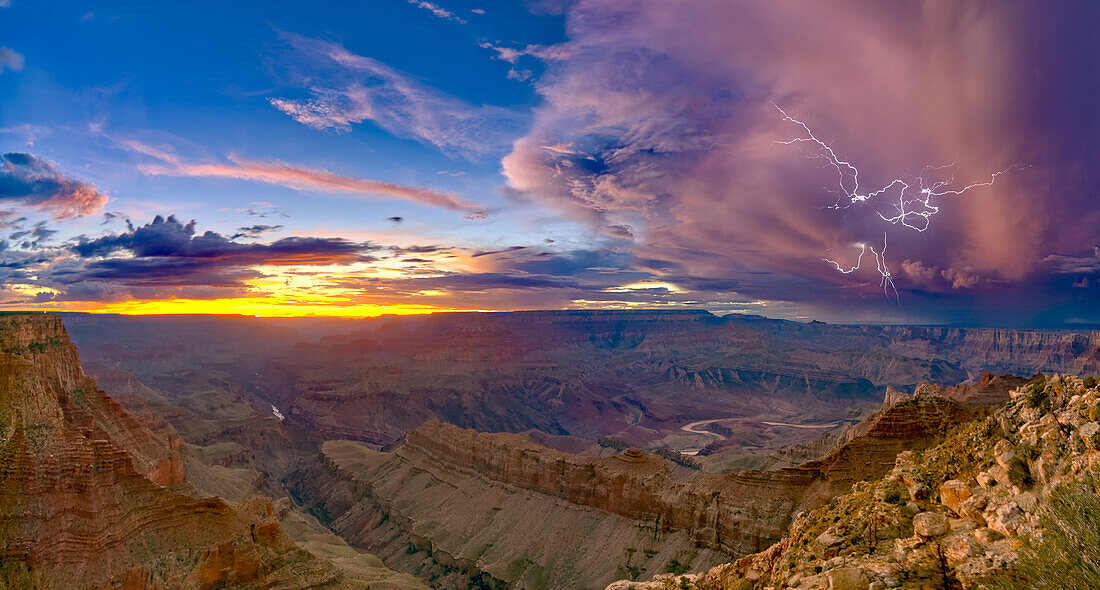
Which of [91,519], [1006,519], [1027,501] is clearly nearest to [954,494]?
[1027,501]

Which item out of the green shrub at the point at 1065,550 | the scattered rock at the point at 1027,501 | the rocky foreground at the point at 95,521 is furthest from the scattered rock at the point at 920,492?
the rocky foreground at the point at 95,521

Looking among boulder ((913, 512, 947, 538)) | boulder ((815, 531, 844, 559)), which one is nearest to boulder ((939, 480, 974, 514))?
boulder ((913, 512, 947, 538))

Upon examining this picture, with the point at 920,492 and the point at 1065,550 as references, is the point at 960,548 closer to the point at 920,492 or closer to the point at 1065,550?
the point at 1065,550

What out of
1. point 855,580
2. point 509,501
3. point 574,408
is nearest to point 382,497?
point 509,501

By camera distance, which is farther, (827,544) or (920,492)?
(920,492)

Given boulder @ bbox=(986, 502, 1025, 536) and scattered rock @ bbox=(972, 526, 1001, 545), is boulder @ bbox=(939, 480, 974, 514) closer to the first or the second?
boulder @ bbox=(986, 502, 1025, 536)

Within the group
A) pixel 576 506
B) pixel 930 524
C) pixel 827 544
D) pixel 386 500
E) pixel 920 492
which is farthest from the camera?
pixel 386 500

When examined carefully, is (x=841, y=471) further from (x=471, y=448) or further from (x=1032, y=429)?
(x=471, y=448)
